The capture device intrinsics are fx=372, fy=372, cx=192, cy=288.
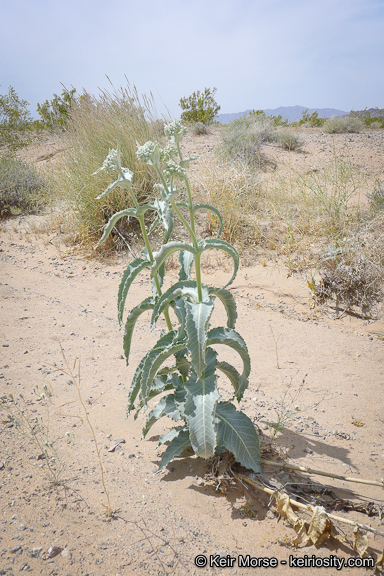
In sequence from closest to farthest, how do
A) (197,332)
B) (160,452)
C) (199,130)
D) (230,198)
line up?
(197,332)
(160,452)
(230,198)
(199,130)

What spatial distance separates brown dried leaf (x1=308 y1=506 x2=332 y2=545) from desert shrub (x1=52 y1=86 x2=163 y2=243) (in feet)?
14.6

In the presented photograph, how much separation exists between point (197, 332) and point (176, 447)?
659mm

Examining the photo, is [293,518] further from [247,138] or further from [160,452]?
[247,138]

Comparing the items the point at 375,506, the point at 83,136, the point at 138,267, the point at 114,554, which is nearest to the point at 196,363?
the point at 138,267

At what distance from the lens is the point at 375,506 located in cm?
162

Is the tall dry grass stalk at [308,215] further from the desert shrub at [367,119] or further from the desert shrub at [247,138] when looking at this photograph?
the desert shrub at [367,119]

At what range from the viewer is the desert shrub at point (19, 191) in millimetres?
7027

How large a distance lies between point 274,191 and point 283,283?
1883 millimetres

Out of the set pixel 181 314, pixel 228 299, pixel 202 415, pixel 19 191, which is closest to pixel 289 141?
pixel 19 191

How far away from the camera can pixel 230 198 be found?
17.1ft

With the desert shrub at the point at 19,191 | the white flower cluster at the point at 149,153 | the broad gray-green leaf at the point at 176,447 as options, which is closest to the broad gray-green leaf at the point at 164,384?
the broad gray-green leaf at the point at 176,447

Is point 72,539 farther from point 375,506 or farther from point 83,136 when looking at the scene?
point 83,136

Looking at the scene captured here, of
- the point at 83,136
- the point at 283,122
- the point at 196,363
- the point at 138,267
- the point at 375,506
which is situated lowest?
the point at 375,506

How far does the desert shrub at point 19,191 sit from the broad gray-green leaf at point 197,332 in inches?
243
